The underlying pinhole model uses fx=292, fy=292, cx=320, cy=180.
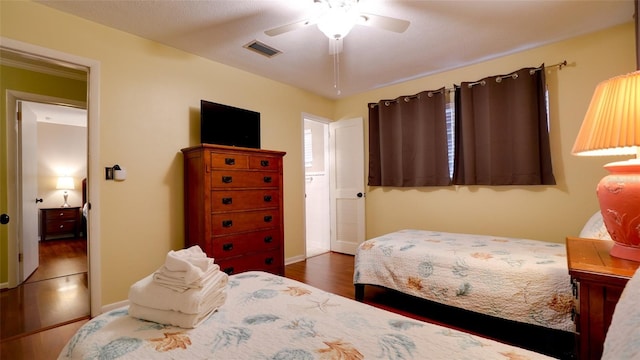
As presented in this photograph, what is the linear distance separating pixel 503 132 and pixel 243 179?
280 cm

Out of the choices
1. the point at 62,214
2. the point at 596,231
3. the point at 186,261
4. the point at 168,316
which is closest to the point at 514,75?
the point at 596,231

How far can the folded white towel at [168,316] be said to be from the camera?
1020mm

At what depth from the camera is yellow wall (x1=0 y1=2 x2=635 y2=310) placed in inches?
97.3

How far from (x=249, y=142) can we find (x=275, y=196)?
722mm

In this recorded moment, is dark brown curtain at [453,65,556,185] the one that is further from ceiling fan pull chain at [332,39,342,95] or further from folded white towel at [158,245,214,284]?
folded white towel at [158,245,214,284]

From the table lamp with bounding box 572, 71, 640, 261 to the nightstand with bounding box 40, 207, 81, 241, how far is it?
26.7ft

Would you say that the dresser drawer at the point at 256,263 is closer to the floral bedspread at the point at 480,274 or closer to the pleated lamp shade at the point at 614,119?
the floral bedspread at the point at 480,274

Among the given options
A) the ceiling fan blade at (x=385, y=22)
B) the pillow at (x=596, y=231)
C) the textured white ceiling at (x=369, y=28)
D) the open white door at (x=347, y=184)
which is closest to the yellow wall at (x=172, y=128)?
the textured white ceiling at (x=369, y=28)

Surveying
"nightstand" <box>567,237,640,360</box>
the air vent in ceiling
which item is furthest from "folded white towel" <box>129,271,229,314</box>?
the air vent in ceiling

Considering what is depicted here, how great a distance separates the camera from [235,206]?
2848mm

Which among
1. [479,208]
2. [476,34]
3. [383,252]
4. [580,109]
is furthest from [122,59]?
[580,109]

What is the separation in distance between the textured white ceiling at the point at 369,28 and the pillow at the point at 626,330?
7.47ft

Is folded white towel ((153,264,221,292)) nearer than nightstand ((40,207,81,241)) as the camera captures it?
Yes

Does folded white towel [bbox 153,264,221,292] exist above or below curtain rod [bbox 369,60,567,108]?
below
